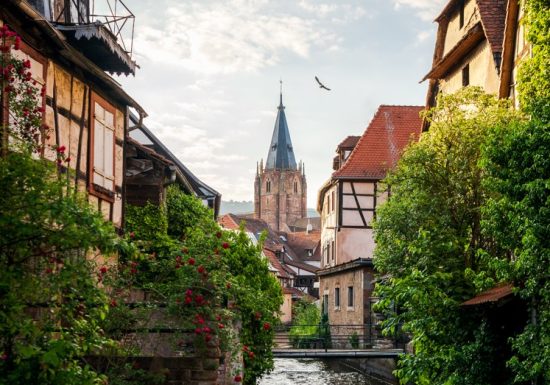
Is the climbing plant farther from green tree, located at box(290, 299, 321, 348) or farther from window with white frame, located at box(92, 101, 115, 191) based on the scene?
green tree, located at box(290, 299, 321, 348)

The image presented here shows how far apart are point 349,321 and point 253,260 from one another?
18.7 metres

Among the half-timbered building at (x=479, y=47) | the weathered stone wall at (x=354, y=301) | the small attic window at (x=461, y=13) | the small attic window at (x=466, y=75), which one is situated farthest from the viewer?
the weathered stone wall at (x=354, y=301)

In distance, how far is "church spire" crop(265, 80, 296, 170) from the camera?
116188 millimetres

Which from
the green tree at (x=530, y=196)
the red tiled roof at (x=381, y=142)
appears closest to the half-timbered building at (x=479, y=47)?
the green tree at (x=530, y=196)

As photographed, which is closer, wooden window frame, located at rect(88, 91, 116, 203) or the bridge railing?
wooden window frame, located at rect(88, 91, 116, 203)

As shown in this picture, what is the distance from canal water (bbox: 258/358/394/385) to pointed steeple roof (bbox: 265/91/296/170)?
7701cm

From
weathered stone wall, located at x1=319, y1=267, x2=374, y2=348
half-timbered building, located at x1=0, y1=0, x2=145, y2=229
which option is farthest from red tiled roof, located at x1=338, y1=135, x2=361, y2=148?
half-timbered building, located at x1=0, y1=0, x2=145, y2=229

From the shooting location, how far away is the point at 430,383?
618 inches

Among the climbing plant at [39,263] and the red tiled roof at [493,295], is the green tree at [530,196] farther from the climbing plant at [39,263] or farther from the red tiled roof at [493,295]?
the climbing plant at [39,263]

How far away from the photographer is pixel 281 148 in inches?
4879

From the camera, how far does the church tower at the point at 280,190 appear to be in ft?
427

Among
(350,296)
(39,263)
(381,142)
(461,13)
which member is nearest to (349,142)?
(381,142)

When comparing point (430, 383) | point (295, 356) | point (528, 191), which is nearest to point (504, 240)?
point (528, 191)

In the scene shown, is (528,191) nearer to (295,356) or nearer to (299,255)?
(295,356)
